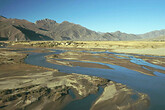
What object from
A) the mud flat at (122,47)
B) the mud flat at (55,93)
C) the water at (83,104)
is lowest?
the water at (83,104)

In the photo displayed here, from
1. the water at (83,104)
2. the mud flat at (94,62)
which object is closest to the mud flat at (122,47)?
the mud flat at (94,62)

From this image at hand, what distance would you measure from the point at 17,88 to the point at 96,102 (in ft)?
28.5

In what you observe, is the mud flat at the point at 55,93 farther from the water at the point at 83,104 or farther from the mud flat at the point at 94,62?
the mud flat at the point at 94,62

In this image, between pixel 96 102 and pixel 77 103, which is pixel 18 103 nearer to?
pixel 77 103

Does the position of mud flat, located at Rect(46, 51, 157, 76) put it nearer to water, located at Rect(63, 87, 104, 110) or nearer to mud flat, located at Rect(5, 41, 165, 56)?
water, located at Rect(63, 87, 104, 110)

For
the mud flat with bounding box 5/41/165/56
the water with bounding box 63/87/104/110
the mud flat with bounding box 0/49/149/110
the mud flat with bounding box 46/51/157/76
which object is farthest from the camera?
the mud flat with bounding box 5/41/165/56

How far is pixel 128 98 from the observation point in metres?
12.8

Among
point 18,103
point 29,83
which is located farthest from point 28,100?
point 29,83

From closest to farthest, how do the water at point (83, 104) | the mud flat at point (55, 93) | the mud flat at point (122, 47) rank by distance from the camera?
the water at point (83, 104) → the mud flat at point (55, 93) → the mud flat at point (122, 47)

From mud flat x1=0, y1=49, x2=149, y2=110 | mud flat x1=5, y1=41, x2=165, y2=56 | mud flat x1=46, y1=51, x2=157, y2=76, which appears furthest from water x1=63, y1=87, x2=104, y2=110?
mud flat x1=5, y1=41, x2=165, y2=56

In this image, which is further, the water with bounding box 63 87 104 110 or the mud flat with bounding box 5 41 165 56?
the mud flat with bounding box 5 41 165 56

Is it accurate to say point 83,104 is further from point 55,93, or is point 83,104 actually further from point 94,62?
point 94,62

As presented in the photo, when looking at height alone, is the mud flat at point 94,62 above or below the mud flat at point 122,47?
below

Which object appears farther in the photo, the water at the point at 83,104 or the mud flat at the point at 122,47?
the mud flat at the point at 122,47
